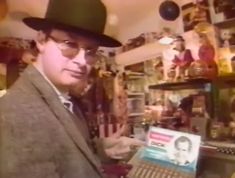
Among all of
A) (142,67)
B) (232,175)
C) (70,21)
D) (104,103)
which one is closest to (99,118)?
(104,103)

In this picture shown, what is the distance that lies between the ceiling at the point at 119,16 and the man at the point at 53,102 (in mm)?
1400

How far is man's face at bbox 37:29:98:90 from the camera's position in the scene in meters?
1.04

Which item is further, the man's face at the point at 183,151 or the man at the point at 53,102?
the man's face at the point at 183,151

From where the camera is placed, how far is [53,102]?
3.27 ft

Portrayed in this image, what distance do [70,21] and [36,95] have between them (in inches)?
9.6

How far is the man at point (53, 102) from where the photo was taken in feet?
2.96

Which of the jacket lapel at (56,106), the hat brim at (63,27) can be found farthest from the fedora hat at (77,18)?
the jacket lapel at (56,106)

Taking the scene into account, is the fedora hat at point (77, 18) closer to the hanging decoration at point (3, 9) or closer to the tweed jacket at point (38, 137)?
the tweed jacket at point (38, 137)

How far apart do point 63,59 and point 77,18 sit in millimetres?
142

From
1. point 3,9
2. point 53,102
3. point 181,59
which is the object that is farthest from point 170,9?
point 53,102

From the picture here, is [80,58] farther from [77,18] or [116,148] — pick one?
[116,148]

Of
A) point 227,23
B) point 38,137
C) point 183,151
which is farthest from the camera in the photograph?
point 227,23

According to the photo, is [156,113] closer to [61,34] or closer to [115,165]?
[115,165]

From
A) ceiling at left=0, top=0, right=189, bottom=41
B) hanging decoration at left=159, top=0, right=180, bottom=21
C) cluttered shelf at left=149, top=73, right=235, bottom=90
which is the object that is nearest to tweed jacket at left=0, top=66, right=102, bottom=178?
cluttered shelf at left=149, top=73, right=235, bottom=90
